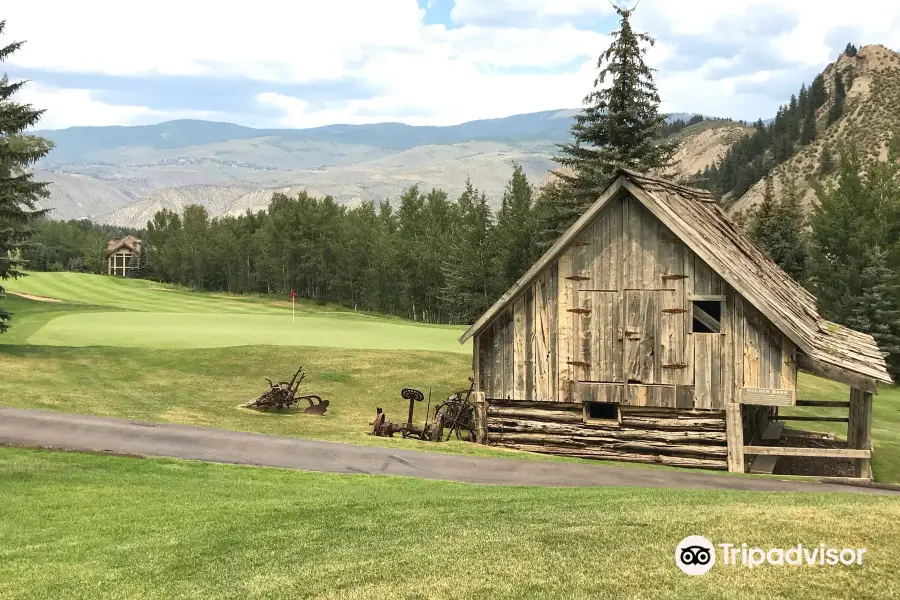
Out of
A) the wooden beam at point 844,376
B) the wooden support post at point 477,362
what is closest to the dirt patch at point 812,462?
the wooden beam at point 844,376

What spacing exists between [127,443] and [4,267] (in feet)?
79.8

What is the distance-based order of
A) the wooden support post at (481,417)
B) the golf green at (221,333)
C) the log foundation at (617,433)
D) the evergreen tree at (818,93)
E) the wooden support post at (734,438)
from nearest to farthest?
the wooden support post at (734,438)
the log foundation at (617,433)
the wooden support post at (481,417)
the golf green at (221,333)
the evergreen tree at (818,93)

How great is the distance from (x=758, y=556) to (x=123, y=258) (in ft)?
511

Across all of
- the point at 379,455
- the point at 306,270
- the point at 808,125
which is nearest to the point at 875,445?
the point at 379,455

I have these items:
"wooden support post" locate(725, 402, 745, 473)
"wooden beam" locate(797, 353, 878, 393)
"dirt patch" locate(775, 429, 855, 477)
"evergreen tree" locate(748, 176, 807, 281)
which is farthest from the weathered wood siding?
"evergreen tree" locate(748, 176, 807, 281)

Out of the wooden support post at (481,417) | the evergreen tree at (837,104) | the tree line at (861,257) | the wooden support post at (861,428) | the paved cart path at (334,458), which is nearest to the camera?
the paved cart path at (334,458)

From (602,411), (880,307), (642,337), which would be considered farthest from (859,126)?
(642,337)

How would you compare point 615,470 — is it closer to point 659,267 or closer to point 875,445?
point 659,267

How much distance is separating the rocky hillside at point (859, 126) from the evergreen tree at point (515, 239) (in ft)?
214

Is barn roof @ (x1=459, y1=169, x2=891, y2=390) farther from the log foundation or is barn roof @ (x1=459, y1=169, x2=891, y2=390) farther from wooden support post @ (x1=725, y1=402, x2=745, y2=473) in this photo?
the log foundation

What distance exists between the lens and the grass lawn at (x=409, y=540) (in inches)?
316

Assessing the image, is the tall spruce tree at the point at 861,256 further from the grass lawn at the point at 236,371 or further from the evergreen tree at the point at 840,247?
the grass lawn at the point at 236,371

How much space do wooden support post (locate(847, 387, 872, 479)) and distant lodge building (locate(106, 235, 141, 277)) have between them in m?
146

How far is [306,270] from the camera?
315 feet
